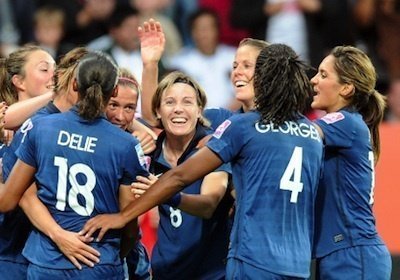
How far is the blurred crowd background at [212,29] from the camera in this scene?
11516 millimetres

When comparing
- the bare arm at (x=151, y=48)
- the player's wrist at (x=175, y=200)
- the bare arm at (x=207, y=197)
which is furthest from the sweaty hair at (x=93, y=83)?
the bare arm at (x=151, y=48)

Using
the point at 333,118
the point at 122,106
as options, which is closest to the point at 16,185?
the point at 122,106

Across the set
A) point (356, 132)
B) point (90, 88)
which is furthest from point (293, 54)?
point (90, 88)

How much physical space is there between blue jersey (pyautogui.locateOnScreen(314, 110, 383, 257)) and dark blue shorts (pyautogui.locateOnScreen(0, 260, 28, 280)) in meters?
1.63

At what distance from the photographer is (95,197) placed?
19.7ft

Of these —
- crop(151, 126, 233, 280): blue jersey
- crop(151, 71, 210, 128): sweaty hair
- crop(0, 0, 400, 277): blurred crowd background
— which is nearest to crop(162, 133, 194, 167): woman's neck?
crop(151, 126, 233, 280): blue jersey

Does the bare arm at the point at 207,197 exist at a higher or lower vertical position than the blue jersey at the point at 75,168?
lower

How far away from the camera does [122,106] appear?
6.80m

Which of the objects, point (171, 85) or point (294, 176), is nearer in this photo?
point (294, 176)

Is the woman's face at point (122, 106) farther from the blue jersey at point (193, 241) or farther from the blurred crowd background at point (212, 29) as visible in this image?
the blurred crowd background at point (212, 29)

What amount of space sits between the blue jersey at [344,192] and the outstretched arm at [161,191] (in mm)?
774

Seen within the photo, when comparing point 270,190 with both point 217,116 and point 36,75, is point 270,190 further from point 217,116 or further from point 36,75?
point 36,75

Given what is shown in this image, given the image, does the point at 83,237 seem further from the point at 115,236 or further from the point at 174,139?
the point at 174,139

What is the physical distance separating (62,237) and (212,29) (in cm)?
600
